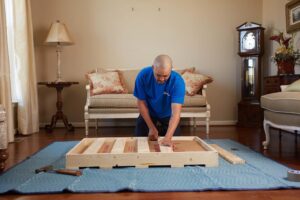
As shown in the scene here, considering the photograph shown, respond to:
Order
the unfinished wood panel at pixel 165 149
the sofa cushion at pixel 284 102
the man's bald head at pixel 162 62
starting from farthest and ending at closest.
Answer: the sofa cushion at pixel 284 102 → the unfinished wood panel at pixel 165 149 → the man's bald head at pixel 162 62

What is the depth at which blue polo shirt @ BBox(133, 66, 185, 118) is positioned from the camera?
2512 mm

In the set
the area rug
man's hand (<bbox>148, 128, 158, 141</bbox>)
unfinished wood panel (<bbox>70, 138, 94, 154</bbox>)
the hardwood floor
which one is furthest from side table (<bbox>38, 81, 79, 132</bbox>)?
man's hand (<bbox>148, 128, 158, 141</bbox>)

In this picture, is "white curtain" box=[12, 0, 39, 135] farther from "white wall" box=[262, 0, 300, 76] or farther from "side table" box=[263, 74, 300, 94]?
"white wall" box=[262, 0, 300, 76]

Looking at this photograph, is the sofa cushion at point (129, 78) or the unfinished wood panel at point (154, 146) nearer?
the unfinished wood panel at point (154, 146)

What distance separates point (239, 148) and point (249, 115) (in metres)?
1.83

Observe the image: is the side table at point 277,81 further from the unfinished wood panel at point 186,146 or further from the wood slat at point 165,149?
the wood slat at point 165,149

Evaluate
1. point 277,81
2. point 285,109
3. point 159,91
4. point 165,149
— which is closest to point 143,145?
point 165,149

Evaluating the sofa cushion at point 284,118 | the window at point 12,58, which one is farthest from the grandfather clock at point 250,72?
the window at point 12,58

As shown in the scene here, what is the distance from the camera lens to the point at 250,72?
4.97 metres

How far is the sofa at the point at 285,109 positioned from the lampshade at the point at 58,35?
2839 millimetres

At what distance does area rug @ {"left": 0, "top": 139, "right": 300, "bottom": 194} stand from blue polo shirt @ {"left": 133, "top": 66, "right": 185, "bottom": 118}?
22.3 inches

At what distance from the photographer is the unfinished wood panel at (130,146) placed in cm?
244

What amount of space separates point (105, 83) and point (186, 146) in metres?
2.16

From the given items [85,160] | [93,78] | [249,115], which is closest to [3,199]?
[85,160]
